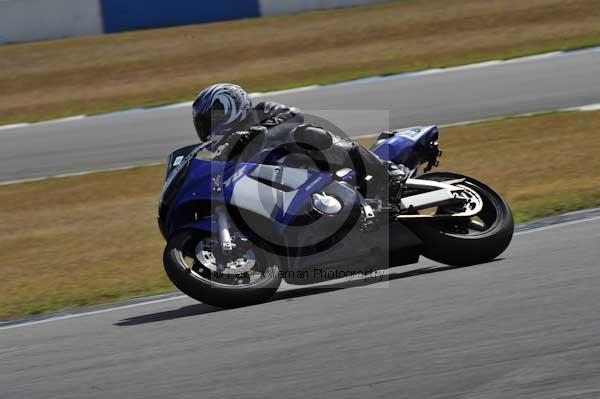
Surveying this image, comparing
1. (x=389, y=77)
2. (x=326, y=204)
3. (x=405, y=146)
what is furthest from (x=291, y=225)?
(x=389, y=77)

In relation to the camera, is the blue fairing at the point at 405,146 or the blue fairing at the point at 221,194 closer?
the blue fairing at the point at 221,194

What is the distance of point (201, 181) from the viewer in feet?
18.8

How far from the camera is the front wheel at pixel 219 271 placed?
549 centimetres

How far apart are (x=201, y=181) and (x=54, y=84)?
13932 millimetres

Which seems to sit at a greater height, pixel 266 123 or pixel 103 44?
pixel 266 123

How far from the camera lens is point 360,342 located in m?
4.62

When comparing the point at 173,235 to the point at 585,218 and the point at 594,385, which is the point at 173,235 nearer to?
the point at 594,385

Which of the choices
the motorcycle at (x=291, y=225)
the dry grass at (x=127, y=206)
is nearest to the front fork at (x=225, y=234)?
the motorcycle at (x=291, y=225)

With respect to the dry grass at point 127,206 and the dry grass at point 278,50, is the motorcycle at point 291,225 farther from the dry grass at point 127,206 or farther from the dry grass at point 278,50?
the dry grass at point 278,50

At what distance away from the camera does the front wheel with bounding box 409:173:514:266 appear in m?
6.04

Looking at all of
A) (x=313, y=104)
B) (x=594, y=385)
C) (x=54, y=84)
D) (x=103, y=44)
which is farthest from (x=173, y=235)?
→ (x=103, y=44)

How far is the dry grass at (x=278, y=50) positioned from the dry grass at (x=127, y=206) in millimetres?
4839

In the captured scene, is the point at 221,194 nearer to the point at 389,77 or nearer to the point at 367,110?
the point at 367,110

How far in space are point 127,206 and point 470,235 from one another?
18.0 ft
